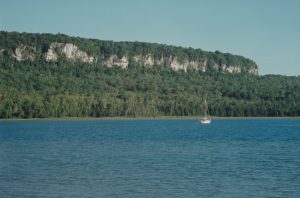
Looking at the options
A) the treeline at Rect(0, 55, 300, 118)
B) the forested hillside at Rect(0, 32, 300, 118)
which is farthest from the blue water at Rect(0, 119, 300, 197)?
the forested hillside at Rect(0, 32, 300, 118)

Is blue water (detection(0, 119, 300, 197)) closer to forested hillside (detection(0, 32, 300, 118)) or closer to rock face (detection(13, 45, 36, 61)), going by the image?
forested hillside (detection(0, 32, 300, 118))

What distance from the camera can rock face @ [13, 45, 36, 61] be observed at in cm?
19036

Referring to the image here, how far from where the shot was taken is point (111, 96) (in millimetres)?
159750

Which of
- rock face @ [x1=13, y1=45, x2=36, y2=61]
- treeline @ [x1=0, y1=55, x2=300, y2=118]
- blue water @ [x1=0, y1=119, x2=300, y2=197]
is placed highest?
rock face @ [x1=13, y1=45, x2=36, y2=61]

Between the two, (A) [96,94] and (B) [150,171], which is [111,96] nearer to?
(A) [96,94]

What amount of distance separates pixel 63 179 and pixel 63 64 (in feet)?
538

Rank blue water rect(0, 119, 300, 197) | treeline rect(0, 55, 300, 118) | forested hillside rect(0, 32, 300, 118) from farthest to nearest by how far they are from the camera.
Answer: forested hillside rect(0, 32, 300, 118)
treeline rect(0, 55, 300, 118)
blue water rect(0, 119, 300, 197)

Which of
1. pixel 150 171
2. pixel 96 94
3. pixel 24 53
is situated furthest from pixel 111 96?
pixel 150 171

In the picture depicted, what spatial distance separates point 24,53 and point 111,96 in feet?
142

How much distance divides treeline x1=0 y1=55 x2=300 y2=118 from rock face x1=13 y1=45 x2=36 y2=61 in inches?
106

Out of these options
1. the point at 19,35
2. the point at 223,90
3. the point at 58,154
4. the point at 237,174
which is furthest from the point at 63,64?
the point at 237,174

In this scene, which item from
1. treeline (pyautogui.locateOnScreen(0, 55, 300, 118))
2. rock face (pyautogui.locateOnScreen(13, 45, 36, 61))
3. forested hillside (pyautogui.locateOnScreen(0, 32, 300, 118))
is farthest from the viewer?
rock face (pyautogui.locateOnScreen(13, 45, 36, 61))

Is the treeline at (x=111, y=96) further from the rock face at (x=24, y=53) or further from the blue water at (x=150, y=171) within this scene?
the blue water at (x=150, y=171)

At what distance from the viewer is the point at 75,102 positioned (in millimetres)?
138500
